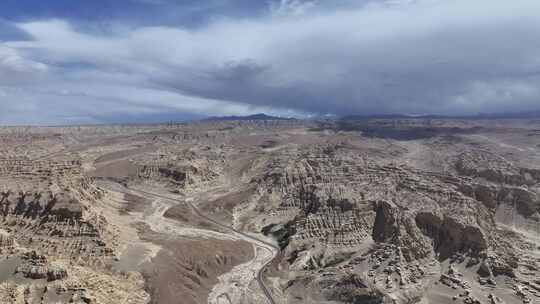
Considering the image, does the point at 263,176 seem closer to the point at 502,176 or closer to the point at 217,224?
the point at 217,224

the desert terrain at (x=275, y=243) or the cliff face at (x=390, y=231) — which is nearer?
the desert terrain at (x=275, y=243)

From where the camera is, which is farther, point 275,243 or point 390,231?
point 275,243

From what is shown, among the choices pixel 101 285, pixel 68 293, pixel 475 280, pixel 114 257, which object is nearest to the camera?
pixel 68 293

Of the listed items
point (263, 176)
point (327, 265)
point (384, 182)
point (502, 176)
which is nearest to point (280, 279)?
point (327, 265)

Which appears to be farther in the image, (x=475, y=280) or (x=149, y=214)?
(x=149, y=214)

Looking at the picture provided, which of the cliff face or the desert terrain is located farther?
the cliff face

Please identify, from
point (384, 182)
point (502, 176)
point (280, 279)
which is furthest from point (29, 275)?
point (502, 176)

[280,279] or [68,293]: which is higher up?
[68,293]

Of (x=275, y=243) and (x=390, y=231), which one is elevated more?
(x=390, y=231)

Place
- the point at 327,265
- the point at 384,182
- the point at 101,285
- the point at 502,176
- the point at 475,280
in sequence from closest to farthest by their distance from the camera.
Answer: the point at 101,285 → the point at 475,280 → the point at 327,265 → the point at 384,182 → the point at 502,176

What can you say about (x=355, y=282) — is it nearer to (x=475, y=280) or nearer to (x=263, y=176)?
(x=475, y=280)
